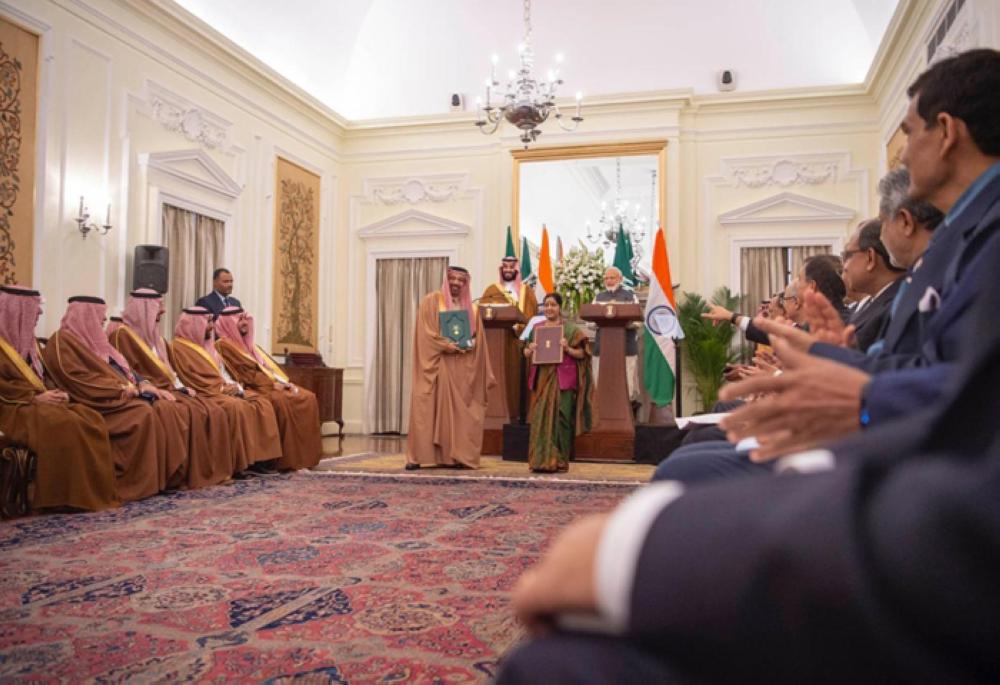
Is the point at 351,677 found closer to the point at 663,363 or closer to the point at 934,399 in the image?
the point at 934,399

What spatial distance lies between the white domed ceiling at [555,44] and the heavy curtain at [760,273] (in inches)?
83.7

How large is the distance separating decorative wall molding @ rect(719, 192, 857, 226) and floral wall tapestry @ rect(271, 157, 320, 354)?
17.1 ft

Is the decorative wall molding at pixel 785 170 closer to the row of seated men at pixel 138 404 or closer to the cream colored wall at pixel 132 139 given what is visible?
the cream colored wall at pixel 132 139

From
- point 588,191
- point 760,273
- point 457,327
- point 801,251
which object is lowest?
point 457,327

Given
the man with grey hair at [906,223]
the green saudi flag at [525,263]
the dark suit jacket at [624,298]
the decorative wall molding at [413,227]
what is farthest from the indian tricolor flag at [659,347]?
the man with grey hair at [906,223]

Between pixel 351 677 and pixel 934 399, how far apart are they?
4.89 ft

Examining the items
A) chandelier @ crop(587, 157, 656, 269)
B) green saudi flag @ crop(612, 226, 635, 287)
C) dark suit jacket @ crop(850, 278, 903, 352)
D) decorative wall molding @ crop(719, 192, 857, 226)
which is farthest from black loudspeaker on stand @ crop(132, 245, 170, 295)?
decorative wall molding @ crop(719, 192, 857, 226)

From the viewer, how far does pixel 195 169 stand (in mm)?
7910

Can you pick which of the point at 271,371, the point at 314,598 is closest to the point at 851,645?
the point at 314,598

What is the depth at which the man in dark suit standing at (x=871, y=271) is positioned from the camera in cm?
255

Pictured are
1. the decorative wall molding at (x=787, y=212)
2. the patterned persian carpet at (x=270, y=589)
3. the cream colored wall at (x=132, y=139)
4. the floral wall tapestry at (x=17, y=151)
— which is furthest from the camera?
the decorative wall molding at (x=787, y=212)

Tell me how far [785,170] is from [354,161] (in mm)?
5686

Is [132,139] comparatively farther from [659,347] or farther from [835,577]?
[835,577]

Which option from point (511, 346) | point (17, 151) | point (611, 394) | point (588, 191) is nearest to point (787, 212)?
point (588, 191)
